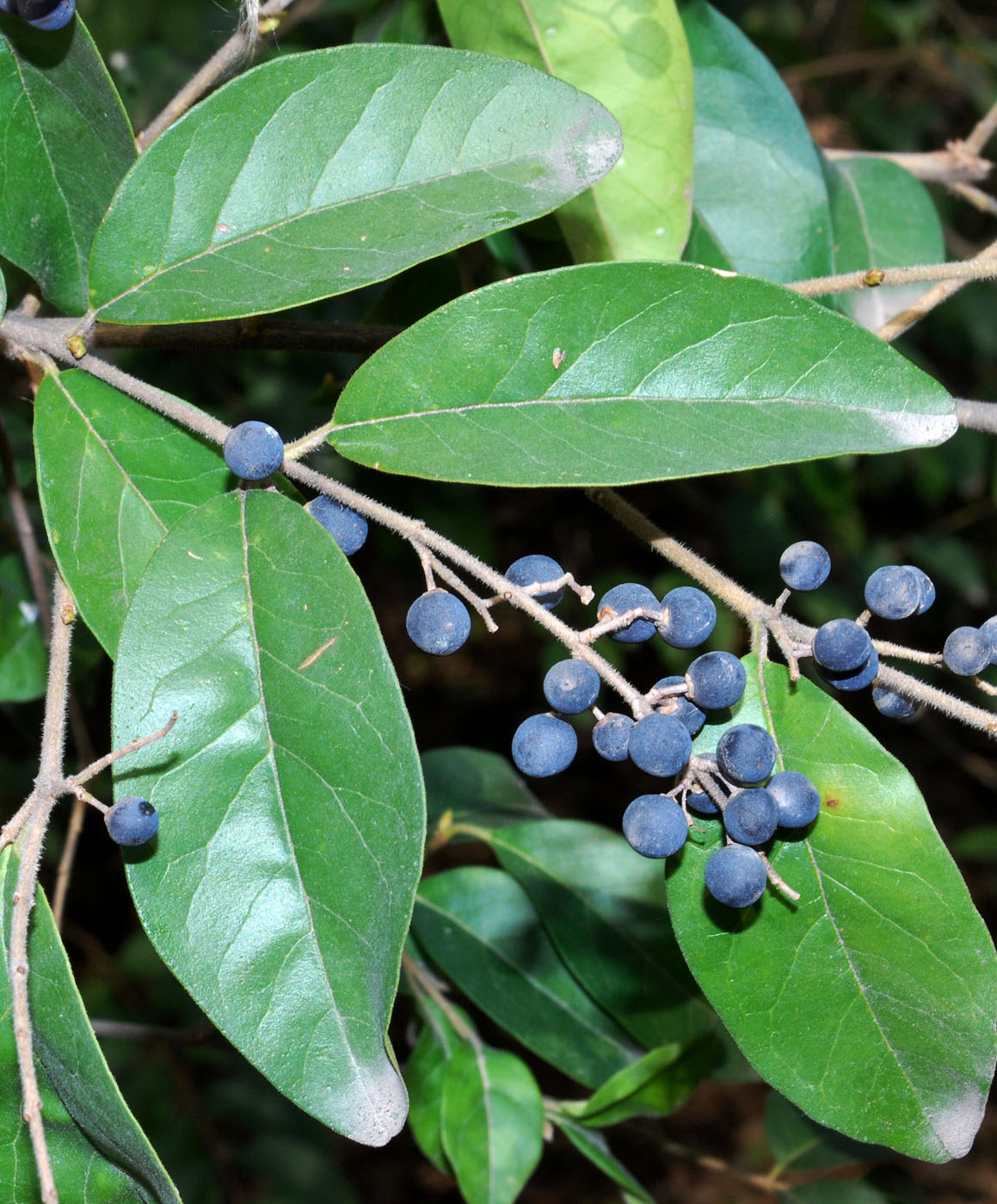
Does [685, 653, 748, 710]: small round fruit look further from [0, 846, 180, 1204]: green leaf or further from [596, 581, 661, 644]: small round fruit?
[0, 846, 180, 1204]: green leaf

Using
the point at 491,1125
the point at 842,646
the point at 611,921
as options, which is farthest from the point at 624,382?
the point at 491,1125

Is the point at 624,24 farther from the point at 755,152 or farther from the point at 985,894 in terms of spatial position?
the point at 985,894

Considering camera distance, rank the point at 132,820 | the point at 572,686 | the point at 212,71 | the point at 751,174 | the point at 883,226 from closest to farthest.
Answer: the point at 132,820 < the point at 572,686 < the point at 212,71 < the point at 751,174 < the point at 883,226

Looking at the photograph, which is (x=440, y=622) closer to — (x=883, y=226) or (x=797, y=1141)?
(x=883, y=226)

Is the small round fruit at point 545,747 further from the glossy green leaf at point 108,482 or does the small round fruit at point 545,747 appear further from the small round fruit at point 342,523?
the glossy green leaf at point 108,482

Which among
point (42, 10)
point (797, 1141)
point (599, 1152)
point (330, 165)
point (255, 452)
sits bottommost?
point (797, 1141)

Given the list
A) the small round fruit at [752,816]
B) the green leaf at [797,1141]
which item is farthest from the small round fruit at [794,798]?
the green leaf at [797,1141]

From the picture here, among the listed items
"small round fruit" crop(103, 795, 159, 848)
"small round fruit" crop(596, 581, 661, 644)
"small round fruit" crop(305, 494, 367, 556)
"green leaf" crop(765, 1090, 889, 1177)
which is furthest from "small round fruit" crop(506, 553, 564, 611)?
"green leaf" crop(765, 1090, 889, 1177)
